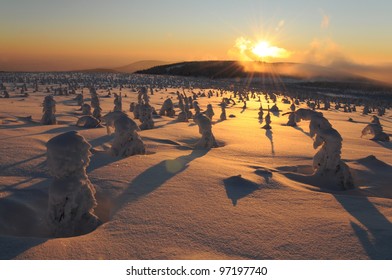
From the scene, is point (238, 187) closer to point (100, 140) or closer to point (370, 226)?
point (370, 226)

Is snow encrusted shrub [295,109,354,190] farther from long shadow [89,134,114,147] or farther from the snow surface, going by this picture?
long shadow [89,134,114,147]

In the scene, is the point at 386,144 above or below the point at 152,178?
below

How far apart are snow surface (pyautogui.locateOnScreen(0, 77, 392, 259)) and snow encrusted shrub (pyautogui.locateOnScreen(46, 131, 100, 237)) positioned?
0.25 m

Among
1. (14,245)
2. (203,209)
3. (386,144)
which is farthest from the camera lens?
(386,144)

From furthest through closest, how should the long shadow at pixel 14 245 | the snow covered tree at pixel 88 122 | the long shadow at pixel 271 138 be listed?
the snow covered tree at pixel 88 122, the long shadow at pixel 271 138, the long shadow at pixel 14 245

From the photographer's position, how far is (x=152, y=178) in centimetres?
572

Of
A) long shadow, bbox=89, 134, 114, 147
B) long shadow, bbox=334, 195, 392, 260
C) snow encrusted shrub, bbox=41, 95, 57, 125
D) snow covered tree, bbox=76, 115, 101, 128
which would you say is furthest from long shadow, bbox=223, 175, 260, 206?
snow encrusted shrub, bbox=41, 95, 57, 125

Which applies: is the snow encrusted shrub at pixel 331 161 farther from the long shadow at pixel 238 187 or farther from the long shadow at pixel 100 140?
the long shadow at pixel 100 140

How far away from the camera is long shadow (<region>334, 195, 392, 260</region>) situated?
3.53 metres

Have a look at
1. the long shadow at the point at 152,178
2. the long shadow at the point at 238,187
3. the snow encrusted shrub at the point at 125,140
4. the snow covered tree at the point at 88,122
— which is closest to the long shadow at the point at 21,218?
the long shadow at the point at 152,178

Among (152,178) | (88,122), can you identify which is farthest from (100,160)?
(88,122)

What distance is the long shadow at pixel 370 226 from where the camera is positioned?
11.6 feet

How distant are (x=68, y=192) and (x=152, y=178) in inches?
71.5

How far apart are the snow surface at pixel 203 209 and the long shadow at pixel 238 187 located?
0.06ft
